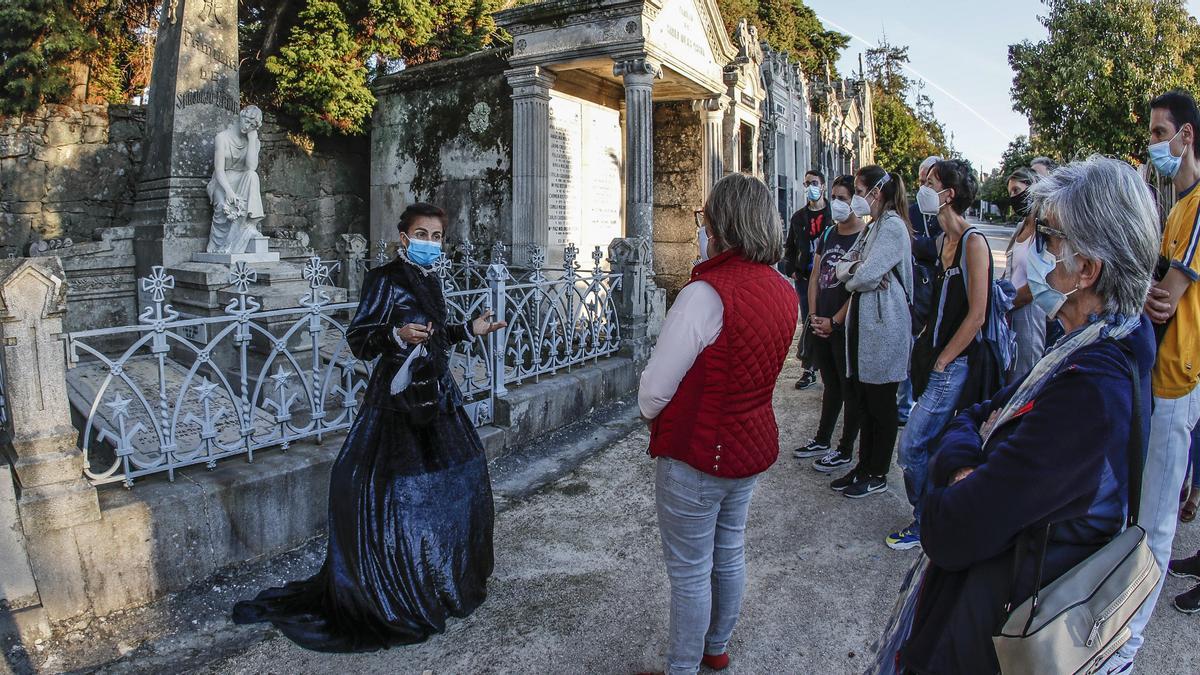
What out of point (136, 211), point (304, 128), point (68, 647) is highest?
point (304, 128)

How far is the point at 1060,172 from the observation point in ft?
5.49

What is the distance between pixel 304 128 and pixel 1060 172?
11.0m

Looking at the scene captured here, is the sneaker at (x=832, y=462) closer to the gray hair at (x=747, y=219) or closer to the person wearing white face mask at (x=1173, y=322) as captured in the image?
the person wearing white face mask at (x=1173, y=322)

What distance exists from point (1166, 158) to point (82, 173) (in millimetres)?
11275

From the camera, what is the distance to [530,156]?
8.69 metres

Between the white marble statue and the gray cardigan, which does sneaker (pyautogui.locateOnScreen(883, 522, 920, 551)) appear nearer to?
the gray cardigan

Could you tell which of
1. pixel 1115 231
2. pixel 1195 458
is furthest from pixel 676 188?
pixel 1115 231

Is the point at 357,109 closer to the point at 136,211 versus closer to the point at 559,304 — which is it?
the point at 136,211

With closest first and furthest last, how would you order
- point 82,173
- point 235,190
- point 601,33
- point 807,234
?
point 235,190 → point 807,234 → point 601,33 → point 82,173

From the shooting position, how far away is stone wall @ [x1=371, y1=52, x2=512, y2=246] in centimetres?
938

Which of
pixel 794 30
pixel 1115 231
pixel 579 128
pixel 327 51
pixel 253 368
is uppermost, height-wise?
pixel 794 30

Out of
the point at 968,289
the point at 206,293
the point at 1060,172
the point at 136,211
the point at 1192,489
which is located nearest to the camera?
the point at 1060,172

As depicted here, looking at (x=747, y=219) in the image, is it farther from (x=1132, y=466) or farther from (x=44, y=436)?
(x=44, y=436)

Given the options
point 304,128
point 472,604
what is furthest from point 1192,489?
point 304,128
